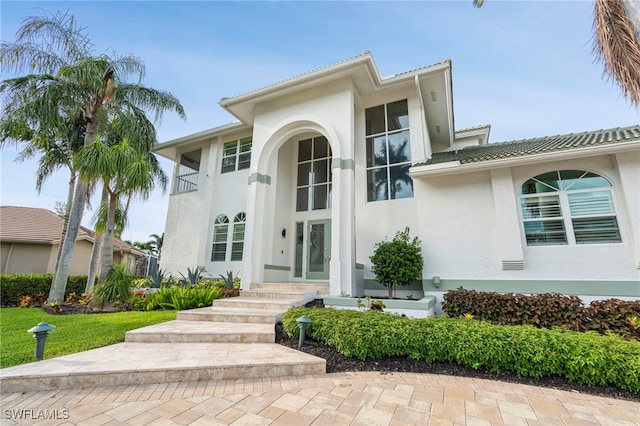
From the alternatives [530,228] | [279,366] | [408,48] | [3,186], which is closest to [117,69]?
[3,186]

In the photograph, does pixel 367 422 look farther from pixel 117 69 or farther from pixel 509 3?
pixel 117 69

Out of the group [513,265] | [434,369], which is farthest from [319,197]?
[434,369]

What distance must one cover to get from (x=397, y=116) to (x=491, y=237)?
5189mm

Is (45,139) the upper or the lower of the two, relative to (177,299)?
upper

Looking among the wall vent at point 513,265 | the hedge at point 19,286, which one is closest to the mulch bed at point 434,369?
the wall vent at point 513,265

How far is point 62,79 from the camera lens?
968cm

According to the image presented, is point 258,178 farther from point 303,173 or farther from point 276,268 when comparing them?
point 276,268

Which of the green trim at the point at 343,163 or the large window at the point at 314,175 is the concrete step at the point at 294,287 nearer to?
the large window at the point at 314,175

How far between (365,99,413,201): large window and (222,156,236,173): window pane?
6.21 meters

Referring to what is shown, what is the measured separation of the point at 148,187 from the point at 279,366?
8.40 metres

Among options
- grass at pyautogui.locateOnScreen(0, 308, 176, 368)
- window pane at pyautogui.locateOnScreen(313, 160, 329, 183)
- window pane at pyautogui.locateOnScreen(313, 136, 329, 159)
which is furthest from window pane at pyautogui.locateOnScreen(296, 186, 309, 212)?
grass at pyautogui.locateOnScreen(0, 308, 176, 368)

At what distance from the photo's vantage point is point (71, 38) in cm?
1027

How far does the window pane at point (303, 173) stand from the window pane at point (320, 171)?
0.33 metres

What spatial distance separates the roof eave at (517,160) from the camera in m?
6.07
